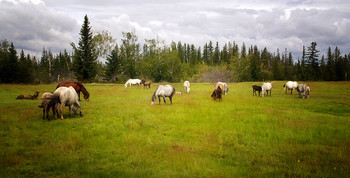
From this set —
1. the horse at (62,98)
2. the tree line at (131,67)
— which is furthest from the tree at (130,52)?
the horse at (62,98)

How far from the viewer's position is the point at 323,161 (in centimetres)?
612

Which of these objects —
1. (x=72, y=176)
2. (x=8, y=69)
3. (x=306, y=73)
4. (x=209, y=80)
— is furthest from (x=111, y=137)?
(x=306, y=73)

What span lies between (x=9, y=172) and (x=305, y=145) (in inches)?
393

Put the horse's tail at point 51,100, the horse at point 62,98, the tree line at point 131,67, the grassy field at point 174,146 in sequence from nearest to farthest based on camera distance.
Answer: the grassy field at point 174,146 → the horse's tail at point 51,100 → the horse at point 62,98 → the tree line at point 131,67

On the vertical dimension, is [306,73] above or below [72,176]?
above

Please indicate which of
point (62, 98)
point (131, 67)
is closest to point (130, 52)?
point (131, 67)

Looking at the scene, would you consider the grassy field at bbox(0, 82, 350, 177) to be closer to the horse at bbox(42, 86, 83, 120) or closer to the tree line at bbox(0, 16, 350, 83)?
the horse at bbox(42, 86, 83, 120)

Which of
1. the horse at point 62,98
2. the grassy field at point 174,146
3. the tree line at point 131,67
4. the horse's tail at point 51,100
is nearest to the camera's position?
the grassy field at point 174,146

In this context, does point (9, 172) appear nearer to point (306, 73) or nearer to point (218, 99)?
point (218, 99)

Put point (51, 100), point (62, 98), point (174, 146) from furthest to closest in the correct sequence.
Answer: point (62, 98), point (51, 100), point (174, 146)

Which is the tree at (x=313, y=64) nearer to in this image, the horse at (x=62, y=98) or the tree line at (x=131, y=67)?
the tree line at (x=131, y=67)

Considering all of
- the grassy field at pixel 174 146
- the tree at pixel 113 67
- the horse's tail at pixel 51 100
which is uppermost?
the tree at pixel 113 67

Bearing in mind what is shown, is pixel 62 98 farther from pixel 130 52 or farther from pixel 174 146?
pixel 130 52

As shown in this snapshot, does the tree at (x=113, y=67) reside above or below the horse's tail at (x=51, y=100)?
above
